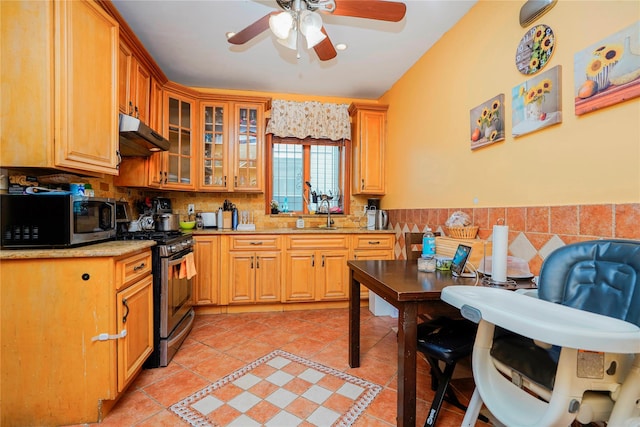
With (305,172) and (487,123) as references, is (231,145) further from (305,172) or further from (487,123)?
(487,123)

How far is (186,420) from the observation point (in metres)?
1.49

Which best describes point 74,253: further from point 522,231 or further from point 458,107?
point 458,107

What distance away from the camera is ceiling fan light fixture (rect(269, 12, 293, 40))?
5.45 feet

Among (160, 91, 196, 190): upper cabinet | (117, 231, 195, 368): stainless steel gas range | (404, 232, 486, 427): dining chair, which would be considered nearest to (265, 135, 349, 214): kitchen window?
(160, 91, 196, 190): upper cabinet

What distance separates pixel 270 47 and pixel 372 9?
1290mm

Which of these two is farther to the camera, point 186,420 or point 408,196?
point 408,196

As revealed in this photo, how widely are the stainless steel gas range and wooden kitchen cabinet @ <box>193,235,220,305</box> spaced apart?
58 cm

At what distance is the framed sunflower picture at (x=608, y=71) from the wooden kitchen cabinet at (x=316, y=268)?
2.33m

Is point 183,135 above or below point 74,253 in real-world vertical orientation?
above

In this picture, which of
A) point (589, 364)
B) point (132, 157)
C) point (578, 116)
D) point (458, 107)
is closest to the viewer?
point (589, 364)

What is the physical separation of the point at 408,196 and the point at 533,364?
7.23 feet

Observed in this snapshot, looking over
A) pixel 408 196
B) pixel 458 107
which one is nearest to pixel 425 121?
pixel 458 107

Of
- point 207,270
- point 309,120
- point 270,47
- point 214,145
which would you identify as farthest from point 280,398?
point 309,120

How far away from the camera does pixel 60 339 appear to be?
4.75 feet
